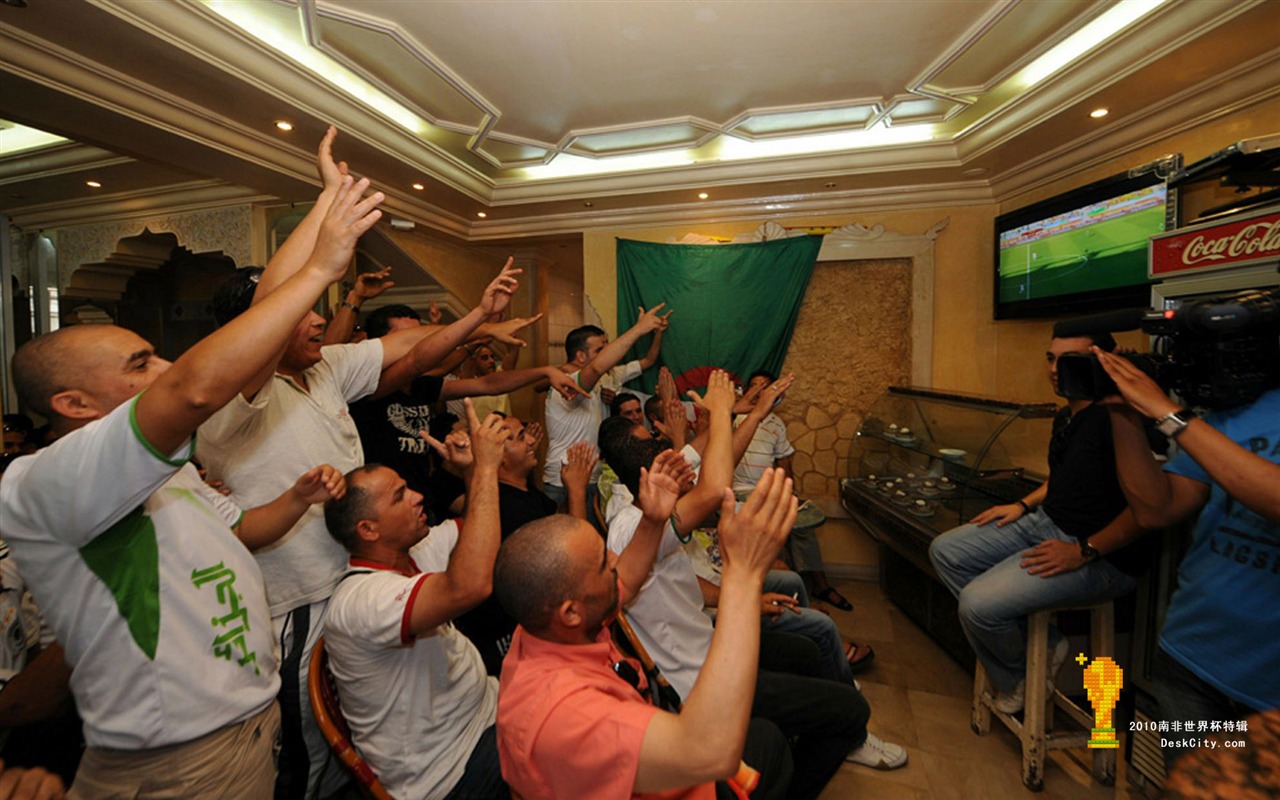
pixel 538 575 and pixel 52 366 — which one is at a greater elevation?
pixel 52 366

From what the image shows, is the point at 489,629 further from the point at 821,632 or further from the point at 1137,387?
the point at 1137,387

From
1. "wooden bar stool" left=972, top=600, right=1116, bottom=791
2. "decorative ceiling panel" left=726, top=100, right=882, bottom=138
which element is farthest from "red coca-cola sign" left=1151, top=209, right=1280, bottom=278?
"decorative ceiling panel" left=726, top=100, right=882, bottom=138

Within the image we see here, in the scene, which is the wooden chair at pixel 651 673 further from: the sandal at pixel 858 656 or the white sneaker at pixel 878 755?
the sandal at pixel 858 656

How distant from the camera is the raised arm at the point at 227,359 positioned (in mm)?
815

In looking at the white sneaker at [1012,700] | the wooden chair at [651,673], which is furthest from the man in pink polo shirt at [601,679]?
the white sneaker at [1012,700]

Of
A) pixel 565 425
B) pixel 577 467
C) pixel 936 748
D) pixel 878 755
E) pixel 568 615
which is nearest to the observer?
pixel 568 615

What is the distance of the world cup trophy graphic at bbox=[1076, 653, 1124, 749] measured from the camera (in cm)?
203

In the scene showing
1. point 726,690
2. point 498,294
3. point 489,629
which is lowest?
point 489,629

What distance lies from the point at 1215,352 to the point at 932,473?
183 centimetres

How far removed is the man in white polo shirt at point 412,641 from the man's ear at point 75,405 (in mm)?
540

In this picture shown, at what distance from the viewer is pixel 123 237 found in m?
4.65

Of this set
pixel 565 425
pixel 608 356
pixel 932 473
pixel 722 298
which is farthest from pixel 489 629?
pixel 722 298

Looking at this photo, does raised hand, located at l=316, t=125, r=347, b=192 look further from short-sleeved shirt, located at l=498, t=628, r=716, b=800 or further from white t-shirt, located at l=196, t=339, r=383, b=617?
short-sleeved shirt, located at l=498, t=628, r=716, b=800

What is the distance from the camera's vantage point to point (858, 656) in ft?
9.43
